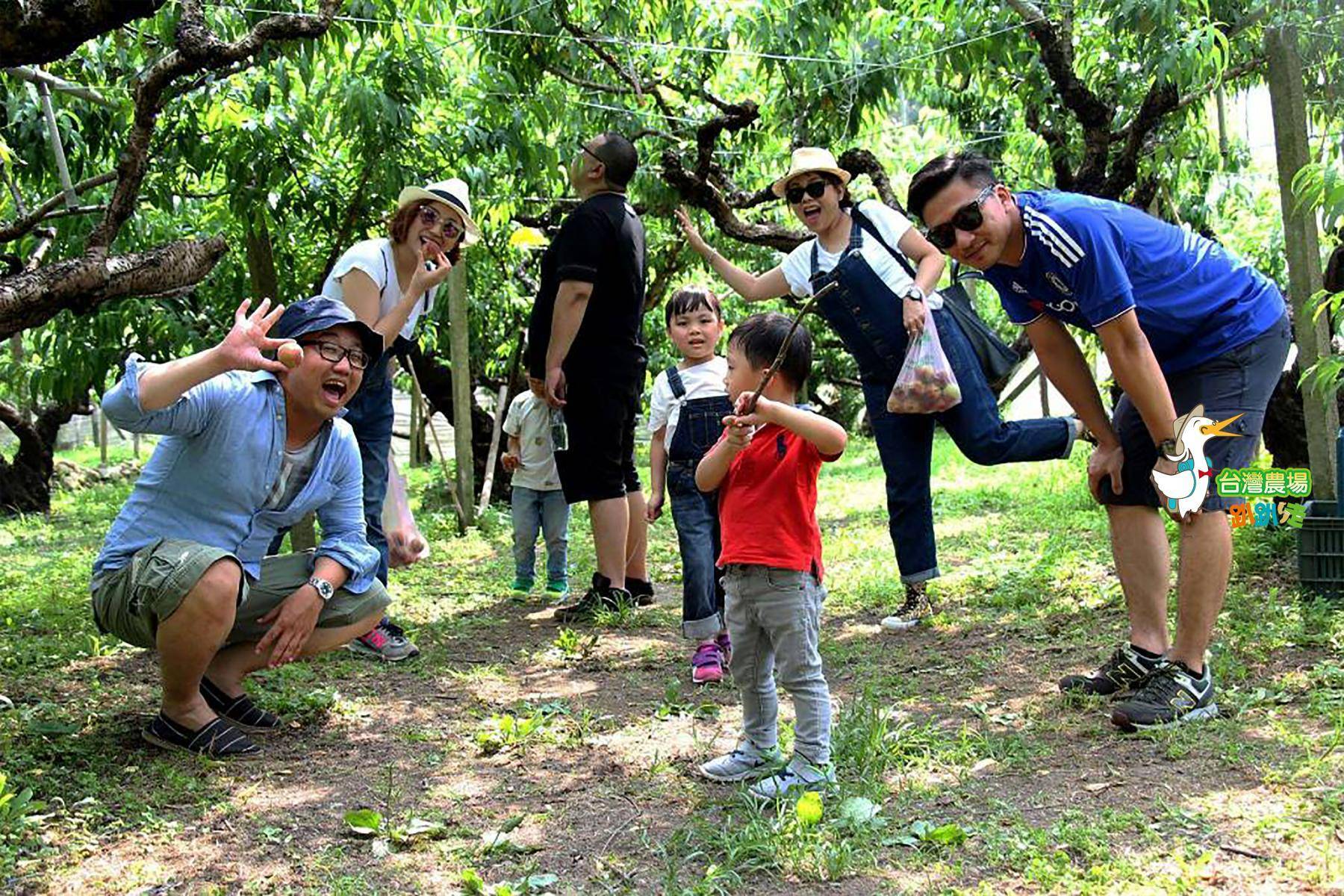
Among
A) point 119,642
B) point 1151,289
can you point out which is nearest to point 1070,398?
point 1151,289

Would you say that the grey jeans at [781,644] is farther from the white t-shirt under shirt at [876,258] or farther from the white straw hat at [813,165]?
the white straw hat at [813,165]

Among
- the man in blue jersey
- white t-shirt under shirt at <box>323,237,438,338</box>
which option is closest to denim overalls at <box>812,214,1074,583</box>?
the man in blue jersey

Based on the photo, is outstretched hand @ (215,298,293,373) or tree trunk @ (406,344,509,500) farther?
tree trunk @ (406,344,509,500)

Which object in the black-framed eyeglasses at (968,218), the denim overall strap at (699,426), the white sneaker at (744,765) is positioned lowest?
the white sneaker at (744,765)

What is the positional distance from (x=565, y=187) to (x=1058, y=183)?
14.1 ft

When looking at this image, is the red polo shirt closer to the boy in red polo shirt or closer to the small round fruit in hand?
the boy in red polo shirt

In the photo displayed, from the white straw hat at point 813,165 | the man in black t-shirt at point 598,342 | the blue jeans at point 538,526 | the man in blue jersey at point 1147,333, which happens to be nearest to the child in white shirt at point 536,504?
the blue jeans at point 538,526

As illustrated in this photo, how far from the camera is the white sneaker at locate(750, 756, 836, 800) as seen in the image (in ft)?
9.77

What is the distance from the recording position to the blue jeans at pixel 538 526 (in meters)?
6.05

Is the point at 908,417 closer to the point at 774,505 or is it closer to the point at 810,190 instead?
the point at 810,190

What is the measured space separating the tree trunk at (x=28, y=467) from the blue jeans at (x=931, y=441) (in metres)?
10.0

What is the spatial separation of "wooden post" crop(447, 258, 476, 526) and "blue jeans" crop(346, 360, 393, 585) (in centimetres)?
312

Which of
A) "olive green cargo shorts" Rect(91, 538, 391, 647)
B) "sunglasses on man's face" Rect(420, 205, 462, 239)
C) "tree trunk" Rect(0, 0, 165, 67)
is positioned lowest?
"olive green cargo shorts" Rect(91, 538, 391, 647)

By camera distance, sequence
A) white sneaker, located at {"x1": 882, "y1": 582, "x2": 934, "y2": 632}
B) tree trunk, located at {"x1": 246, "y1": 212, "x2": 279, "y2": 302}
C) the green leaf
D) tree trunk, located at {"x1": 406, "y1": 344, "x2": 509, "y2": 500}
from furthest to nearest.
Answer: tree trunk, located at {"x1": 406, "y1": 344, "x2": 509, "y2": 500}, tree trunk, located at {"x1": 246, "y1": 212, "x2": 279, "y2": 302}, white sneaker, located at {"x1": 882, "y1": 582, "x2": 934, "y2": 632}, the green leaf
